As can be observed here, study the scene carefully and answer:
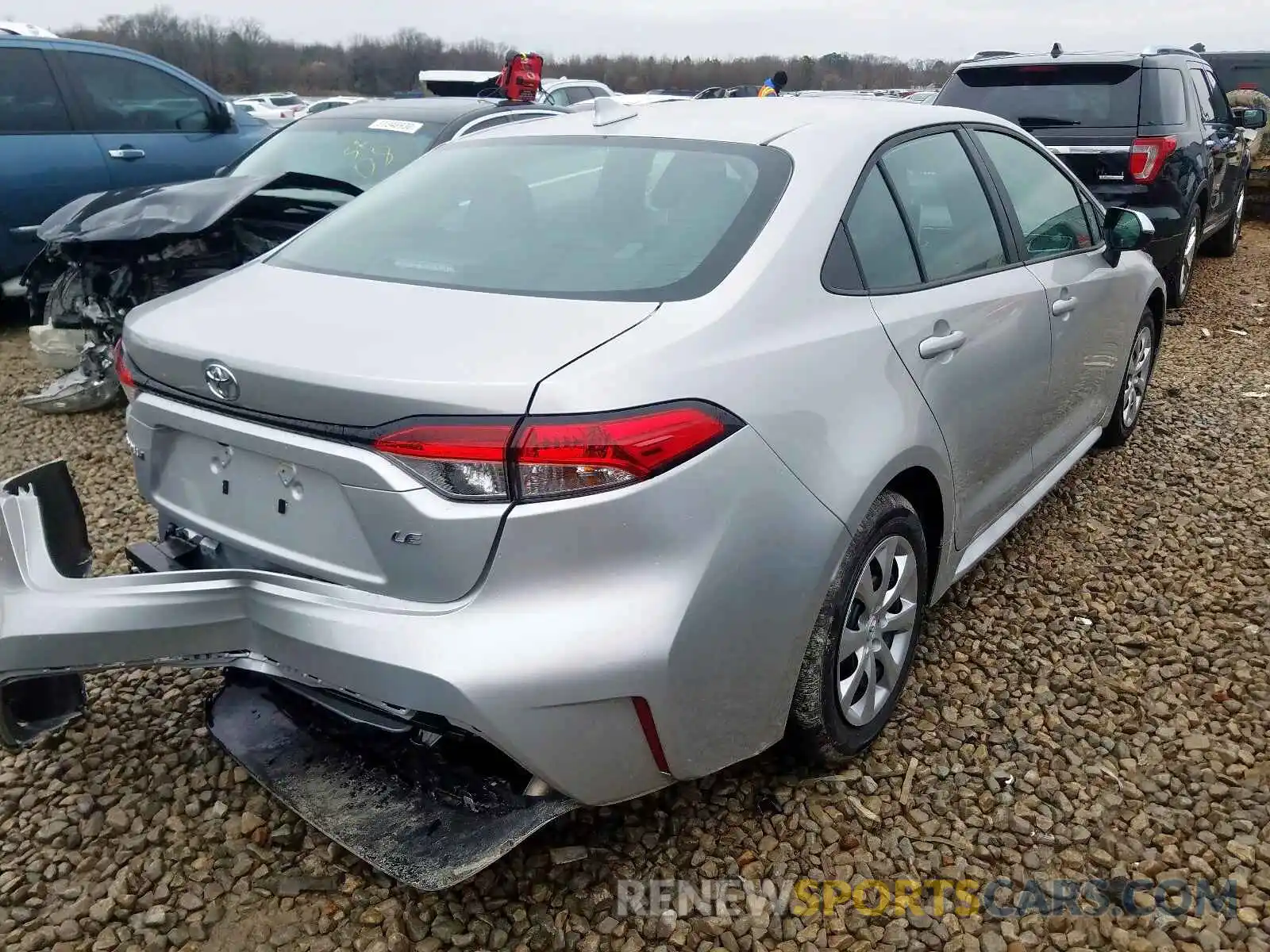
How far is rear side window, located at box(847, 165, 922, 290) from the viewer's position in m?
2.36

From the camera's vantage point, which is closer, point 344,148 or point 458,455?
point 458,455

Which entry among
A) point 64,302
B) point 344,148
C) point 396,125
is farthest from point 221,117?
point 64,302

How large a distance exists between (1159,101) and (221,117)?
6.25 meters

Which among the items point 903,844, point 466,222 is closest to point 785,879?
point 903,844

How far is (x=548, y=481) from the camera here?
1701 millimetres

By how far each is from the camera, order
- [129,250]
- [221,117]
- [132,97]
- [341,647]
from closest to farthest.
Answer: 1. [341,647]
2. [129,250]
3. [132,97]
4. [221,117]

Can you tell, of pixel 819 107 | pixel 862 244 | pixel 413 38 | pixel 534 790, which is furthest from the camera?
pixel 413 38

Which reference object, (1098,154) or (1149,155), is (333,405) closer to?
(1098,154)

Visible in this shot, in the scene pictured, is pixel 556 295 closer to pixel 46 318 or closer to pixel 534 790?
pixel 534 790

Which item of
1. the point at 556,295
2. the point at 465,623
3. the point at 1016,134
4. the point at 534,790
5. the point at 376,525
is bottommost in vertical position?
the point at 534,790

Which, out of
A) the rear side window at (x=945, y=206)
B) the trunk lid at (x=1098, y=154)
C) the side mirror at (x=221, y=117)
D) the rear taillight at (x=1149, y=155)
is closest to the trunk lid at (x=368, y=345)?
the rear side window at (x=945, y=206)

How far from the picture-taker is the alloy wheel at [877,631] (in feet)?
7.63

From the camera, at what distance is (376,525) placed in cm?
178

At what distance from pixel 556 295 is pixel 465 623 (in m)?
0.71
